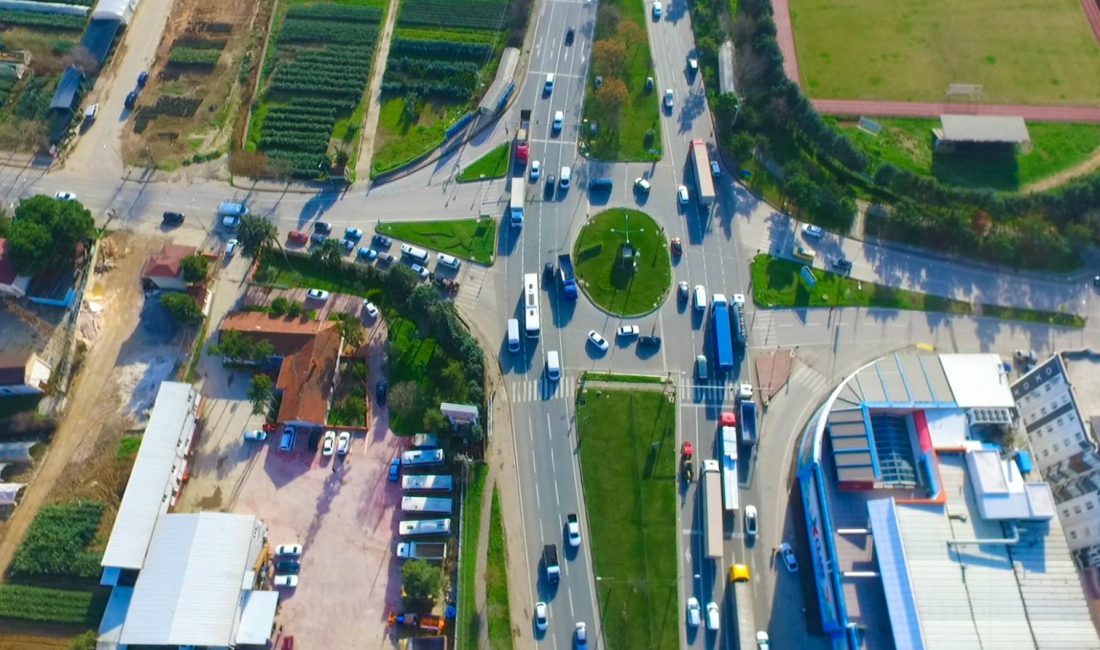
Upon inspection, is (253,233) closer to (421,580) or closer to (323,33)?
(323,33)

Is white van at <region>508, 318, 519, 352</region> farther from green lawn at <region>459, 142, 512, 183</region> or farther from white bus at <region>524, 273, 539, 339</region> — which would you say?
green lawn at <region>459, 142, 512, 183</region>

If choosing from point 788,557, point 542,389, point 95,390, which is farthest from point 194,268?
point 788,557

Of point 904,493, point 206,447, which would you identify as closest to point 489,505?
point 206,447

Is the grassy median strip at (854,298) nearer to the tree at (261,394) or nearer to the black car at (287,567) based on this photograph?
the tree at (261,394)

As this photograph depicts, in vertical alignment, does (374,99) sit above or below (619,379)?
above

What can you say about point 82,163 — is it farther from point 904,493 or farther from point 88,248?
point 904,493
